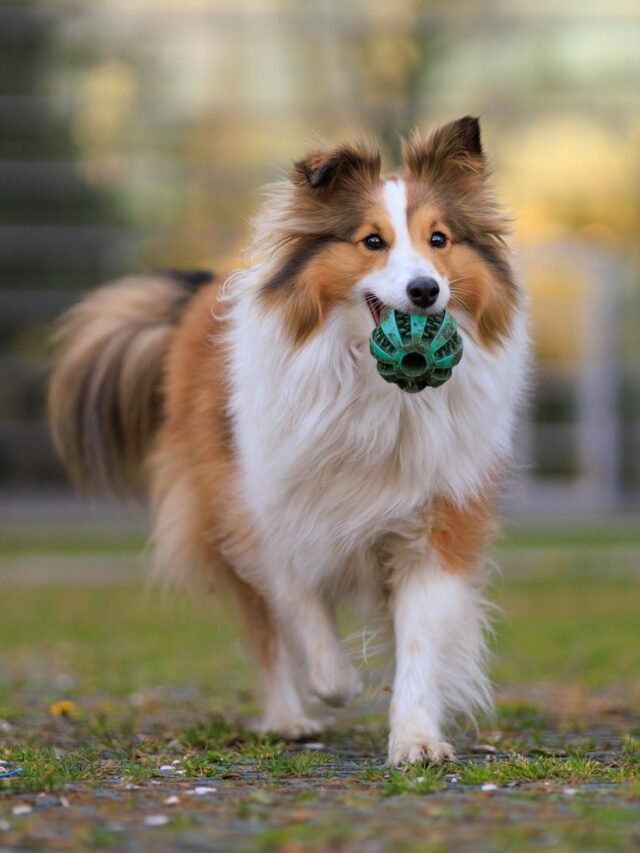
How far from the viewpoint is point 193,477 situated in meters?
7.38

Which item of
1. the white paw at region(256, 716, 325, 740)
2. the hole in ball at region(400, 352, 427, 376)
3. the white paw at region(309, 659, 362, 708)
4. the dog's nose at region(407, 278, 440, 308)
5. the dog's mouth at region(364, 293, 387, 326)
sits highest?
the dog's nose at region(407, 278, 440, 308)

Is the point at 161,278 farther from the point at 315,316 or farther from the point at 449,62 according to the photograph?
the point at 449,62

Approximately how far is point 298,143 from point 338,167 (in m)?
19.5

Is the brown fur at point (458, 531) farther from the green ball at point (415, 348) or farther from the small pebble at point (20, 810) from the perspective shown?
the small pebble at point (20, 810)

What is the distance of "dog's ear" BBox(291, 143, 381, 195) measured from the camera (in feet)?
20.3

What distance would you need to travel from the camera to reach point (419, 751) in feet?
18.8

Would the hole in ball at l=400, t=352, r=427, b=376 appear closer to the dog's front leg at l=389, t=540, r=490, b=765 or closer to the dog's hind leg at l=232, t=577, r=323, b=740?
the dog's front leg at l=389, t=540, r=490, b=765

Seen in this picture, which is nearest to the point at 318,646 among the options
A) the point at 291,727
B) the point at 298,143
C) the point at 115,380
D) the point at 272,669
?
the point at 291,727

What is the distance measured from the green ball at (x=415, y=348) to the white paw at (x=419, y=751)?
1287 mm

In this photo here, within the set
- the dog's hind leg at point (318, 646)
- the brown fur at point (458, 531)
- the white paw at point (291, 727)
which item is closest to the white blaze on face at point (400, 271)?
the brown fur at point (458, 531)

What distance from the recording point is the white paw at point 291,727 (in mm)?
6926

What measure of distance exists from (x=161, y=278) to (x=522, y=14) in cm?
1856

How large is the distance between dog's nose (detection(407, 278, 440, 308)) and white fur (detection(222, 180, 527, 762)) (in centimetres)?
17

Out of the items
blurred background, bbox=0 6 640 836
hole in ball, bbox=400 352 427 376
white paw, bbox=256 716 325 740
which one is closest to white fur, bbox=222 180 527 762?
hole in ball, bbox=400 352 427 376
